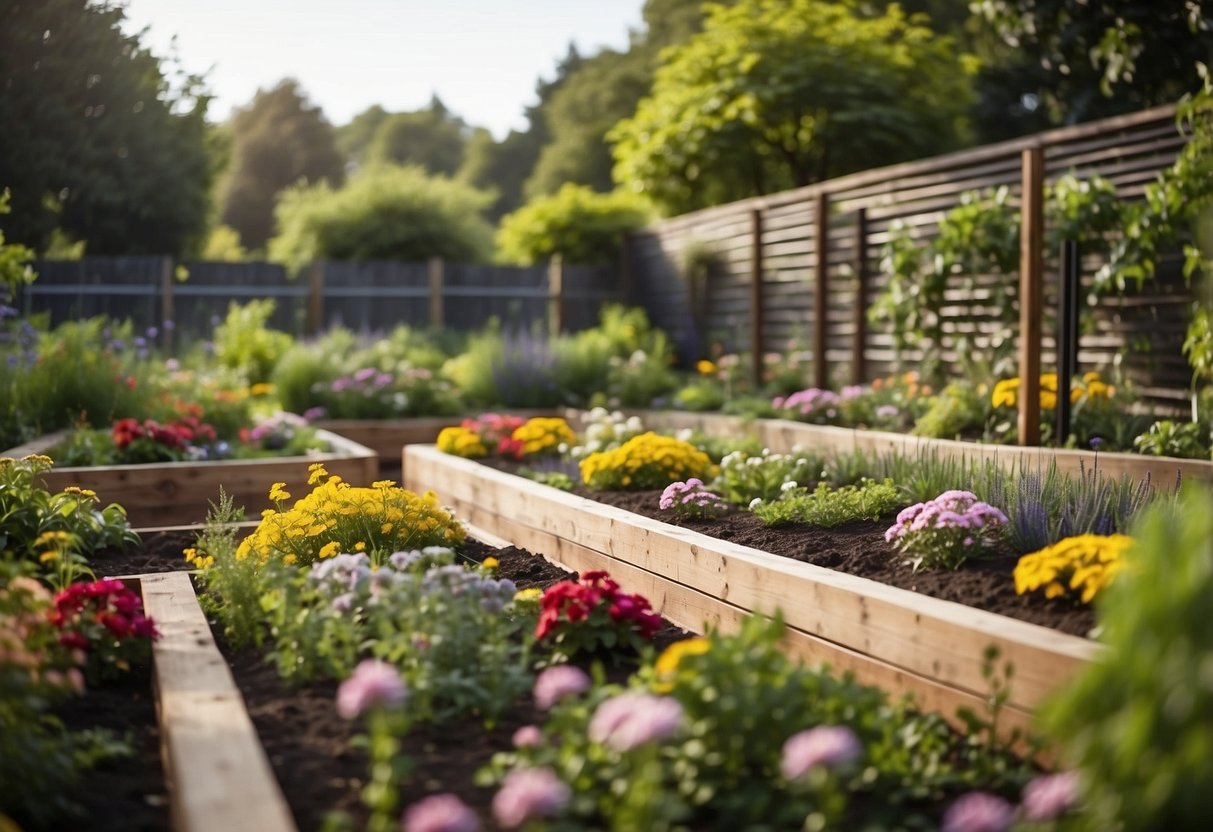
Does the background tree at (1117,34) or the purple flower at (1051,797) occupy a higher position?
the background tree at (1117,34)

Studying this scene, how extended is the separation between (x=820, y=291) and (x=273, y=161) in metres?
30.2

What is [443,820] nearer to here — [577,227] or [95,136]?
[577,227]

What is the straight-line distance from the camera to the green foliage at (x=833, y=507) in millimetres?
4422

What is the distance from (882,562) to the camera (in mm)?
3740

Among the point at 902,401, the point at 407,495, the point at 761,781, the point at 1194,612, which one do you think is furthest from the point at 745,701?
the point at 902,401

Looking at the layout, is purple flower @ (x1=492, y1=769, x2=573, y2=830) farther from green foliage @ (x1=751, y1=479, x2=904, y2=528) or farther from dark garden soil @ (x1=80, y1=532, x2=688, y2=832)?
green foliage @ (x1=751, y1=479, x2=904, y2=528)

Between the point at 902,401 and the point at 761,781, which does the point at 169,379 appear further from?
the point at 761,781

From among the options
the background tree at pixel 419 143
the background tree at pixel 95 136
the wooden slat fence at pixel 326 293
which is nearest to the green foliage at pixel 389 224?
the background tree at pixel 95 136

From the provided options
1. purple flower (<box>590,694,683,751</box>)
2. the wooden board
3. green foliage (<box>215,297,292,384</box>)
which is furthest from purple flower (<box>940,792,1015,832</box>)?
green foliage (<box>215,297,292,384</box>)

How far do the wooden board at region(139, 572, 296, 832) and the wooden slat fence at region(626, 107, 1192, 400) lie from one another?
5401mm

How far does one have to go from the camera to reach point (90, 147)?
1470 cm

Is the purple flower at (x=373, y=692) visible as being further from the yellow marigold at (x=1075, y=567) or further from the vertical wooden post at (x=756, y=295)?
the vertical wooden post at (x=756, y=295)

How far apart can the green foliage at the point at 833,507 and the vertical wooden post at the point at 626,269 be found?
9977mm

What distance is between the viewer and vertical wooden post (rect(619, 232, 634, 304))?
14.4 meters
